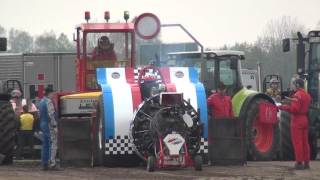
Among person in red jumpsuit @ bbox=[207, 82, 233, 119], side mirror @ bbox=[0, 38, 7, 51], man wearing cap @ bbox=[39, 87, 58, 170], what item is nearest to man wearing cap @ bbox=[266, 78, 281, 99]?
person in red jumpsuit @ bbox=[207, 82, 233, 119]

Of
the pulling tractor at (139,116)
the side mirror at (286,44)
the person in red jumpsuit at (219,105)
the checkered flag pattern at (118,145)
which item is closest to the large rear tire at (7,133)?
the pulling tractor at (139,116)

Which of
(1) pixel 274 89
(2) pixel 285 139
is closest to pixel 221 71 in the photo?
(2) pixel 285 139

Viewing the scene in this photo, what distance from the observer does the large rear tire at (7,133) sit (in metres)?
15.7

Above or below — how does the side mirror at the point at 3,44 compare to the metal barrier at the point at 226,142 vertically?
above

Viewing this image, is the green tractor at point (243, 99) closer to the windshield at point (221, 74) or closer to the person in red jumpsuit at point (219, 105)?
the windshield at point (221, 74)

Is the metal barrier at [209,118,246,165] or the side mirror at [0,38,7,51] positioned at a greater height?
the side mirror at [0,38,7,51]

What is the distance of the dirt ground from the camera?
13.2 metres

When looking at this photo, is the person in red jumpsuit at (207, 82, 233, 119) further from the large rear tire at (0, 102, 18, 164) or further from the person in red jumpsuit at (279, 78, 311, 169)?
the large rear tire at (0, 102, 18, 164)

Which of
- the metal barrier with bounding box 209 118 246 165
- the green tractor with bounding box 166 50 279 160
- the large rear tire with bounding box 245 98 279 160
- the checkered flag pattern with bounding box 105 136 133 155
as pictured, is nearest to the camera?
the checkered flag pattern with bounding box 105 136 133 155

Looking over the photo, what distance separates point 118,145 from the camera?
14.4 meters

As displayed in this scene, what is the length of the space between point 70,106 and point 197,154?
2.76 m

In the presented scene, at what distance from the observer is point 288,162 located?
17188mm

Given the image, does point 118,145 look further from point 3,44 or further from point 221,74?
point 221,74

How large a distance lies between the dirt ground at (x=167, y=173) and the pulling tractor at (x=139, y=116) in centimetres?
28
